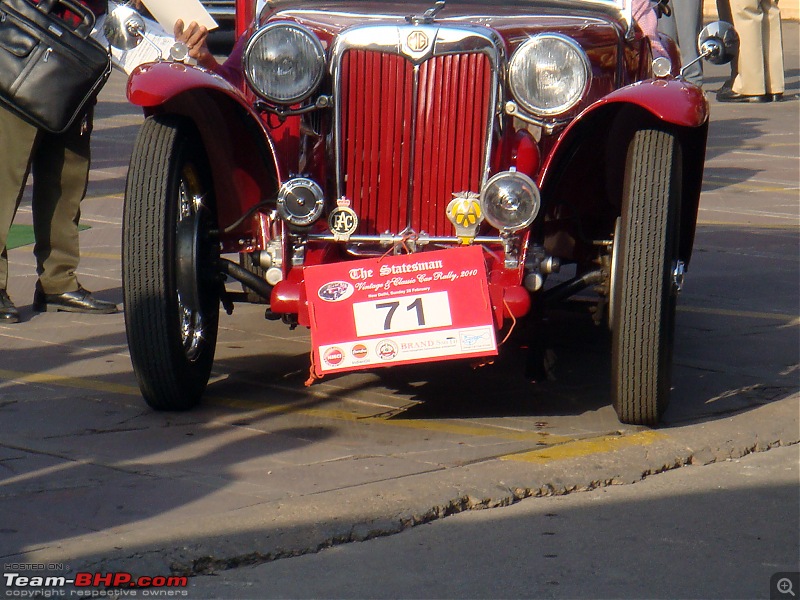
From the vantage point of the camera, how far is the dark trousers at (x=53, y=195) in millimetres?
6082

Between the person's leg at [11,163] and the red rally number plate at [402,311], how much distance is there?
2254 mm

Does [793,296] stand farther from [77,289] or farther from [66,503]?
[66,503]

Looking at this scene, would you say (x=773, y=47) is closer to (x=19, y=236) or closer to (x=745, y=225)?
(x=745, y=225)

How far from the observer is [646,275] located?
4258mm

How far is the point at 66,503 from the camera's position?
11.9 feet

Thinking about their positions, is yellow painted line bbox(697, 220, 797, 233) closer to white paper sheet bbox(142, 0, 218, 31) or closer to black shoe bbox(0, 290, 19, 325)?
white paper sheet bbox(142, 0, 218, 31)

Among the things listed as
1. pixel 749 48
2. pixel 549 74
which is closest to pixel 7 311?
pixel 549 74

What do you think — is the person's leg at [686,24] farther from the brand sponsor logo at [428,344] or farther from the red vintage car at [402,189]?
the brand sponsor logo at [428,344]

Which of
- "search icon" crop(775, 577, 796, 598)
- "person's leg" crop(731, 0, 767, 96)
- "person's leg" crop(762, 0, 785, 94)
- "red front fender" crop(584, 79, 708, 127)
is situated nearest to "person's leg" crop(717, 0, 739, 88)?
"person's leg" crop(731, 0, 767, 96)

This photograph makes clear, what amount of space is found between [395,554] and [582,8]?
2785 mm

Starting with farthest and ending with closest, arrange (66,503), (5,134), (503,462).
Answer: (5,134) < (503,462) < (66,503)

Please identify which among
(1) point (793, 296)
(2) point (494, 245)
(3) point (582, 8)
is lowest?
(1) point (793, 296)

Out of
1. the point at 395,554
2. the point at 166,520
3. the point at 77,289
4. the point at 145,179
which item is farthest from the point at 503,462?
the point at 77,289

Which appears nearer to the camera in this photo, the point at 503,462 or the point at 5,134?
the point at 503,462
